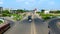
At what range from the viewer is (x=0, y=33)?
1980cm
